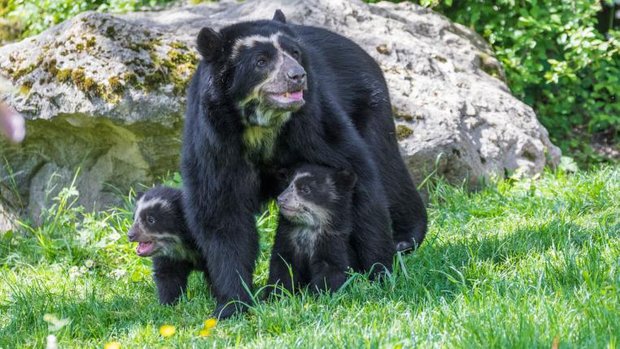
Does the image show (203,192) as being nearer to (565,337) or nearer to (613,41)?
(565,337)

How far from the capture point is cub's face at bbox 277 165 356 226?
552 cm

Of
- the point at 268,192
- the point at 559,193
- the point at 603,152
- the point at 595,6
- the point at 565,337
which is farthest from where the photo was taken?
the point at 603,152

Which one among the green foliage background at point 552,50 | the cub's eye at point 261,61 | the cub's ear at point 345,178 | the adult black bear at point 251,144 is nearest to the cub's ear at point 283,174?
the adult black bear at point 251,144

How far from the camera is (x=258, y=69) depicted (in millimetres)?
5301

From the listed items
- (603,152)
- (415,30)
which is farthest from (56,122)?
(603,152)

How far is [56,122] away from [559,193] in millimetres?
4505

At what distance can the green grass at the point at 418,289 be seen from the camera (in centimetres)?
400

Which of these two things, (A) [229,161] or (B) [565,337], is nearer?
(B) [565,337]

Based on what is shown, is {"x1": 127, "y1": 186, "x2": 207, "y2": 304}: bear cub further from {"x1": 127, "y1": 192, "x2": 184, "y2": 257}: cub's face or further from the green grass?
the green grass

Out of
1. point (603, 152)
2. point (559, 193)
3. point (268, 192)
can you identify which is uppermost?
point (268, 192)

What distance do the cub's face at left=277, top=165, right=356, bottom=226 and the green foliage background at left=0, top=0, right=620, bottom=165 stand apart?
538 centimetres

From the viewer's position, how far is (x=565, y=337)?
3719 millimetres

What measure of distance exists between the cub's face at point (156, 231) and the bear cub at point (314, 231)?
88cm

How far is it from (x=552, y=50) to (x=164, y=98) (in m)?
5.43
